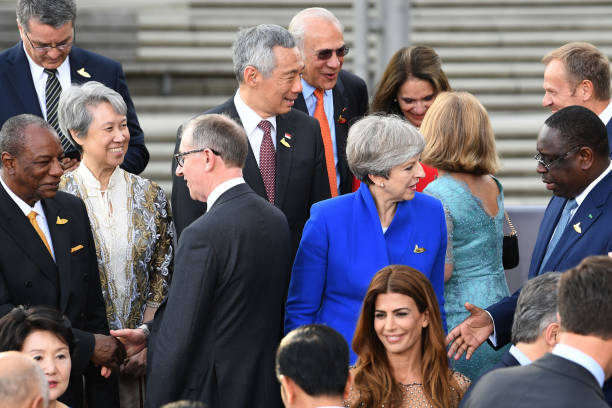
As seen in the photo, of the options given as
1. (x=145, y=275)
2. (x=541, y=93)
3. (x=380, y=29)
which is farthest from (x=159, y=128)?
(x=145, y=275)

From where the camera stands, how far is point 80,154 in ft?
16.2

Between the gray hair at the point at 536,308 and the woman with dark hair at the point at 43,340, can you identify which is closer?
Answer: the gray hair at the point at 536,308

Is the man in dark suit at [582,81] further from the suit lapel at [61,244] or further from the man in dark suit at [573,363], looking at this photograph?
the suit lapel at [61,244]

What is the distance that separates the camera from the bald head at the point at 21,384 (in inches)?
114

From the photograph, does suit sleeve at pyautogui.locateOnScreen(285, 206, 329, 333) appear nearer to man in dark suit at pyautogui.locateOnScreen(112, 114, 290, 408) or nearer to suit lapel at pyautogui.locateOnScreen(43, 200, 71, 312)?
man in dark suit at pyautogui.locateOnScreen(112, 114, 290, 408)

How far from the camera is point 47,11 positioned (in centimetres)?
493

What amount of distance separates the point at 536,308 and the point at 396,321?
0.53 meters

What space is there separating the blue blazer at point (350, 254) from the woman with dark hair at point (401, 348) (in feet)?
0.70

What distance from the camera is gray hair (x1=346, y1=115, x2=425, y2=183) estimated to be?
4.01 meters

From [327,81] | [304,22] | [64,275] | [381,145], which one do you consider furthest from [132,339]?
[304,22]

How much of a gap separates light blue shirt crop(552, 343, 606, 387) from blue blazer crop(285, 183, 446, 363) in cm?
127

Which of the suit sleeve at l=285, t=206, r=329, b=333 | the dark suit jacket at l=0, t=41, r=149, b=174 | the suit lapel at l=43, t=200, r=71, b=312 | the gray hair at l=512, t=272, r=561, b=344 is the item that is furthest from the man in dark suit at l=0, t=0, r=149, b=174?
the gray hair at l=512, t=272, r=561, b=344

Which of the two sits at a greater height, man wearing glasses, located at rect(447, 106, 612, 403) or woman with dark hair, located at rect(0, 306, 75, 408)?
man wearing glasses, located at rect(447, 106, 612, 403)

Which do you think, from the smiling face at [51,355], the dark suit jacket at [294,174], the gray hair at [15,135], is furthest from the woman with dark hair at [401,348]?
the gray hair at [15,135]
